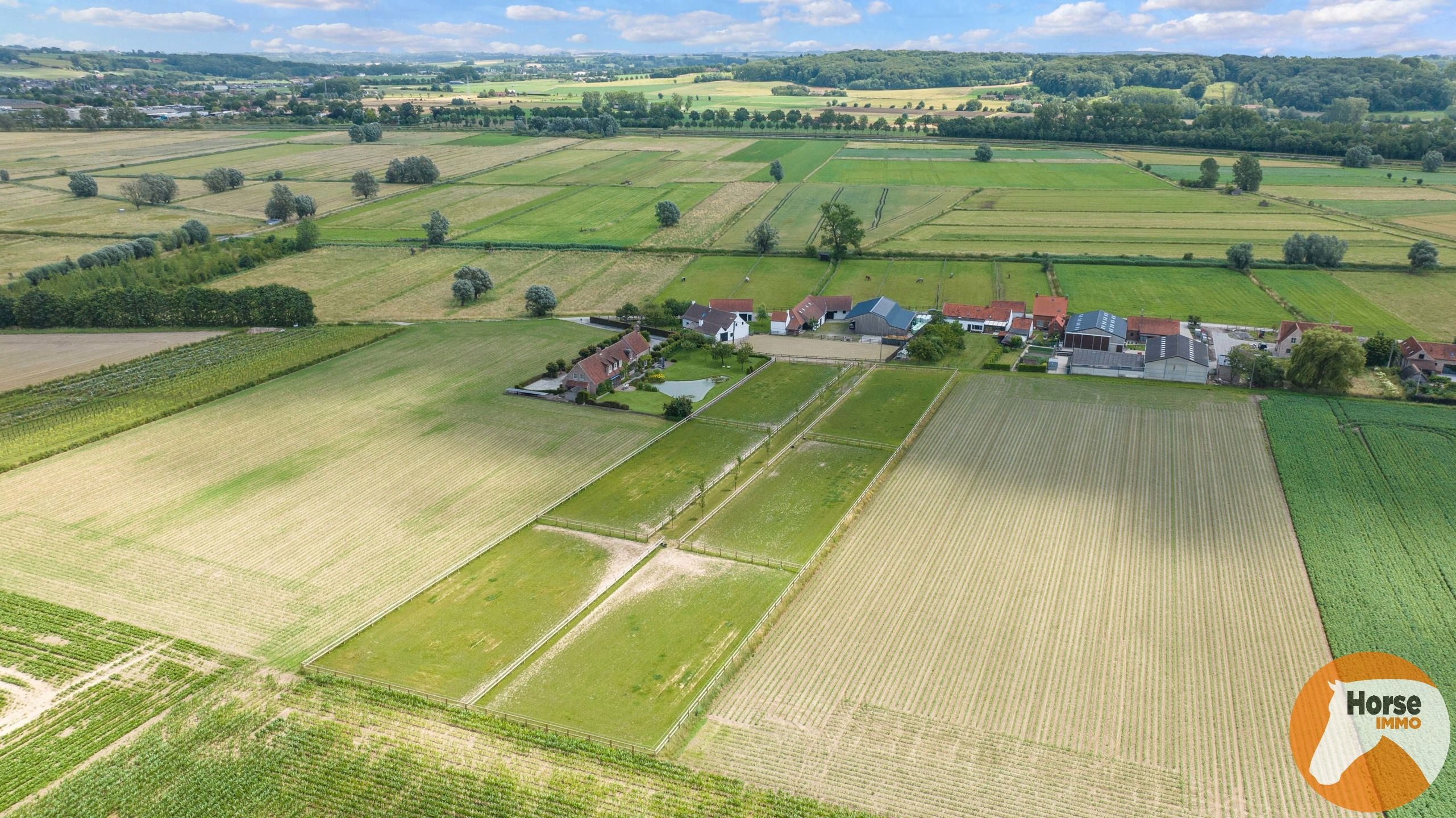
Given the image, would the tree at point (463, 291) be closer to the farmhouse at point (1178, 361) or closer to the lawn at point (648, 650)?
the lawn at point (648, 650)

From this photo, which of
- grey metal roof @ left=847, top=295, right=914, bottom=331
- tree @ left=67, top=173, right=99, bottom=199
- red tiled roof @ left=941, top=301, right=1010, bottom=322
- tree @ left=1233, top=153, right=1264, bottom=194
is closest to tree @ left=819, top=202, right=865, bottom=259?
grey metal roof @ left=847, top=295, right=914, bottom=331

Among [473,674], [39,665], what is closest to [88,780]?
[39,665]

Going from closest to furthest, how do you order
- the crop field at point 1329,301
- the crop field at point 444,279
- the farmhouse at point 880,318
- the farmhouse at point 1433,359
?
the farmhouse at point 1433,359 → the crop field at point 1329,301 → the farmhouse at point 880,318 → the crop field at point 444,279

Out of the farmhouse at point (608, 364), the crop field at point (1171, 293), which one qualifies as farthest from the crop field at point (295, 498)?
the crop field at point (1171, 293)

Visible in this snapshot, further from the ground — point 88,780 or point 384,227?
point 384,227

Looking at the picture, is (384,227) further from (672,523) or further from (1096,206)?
(1096,206)
